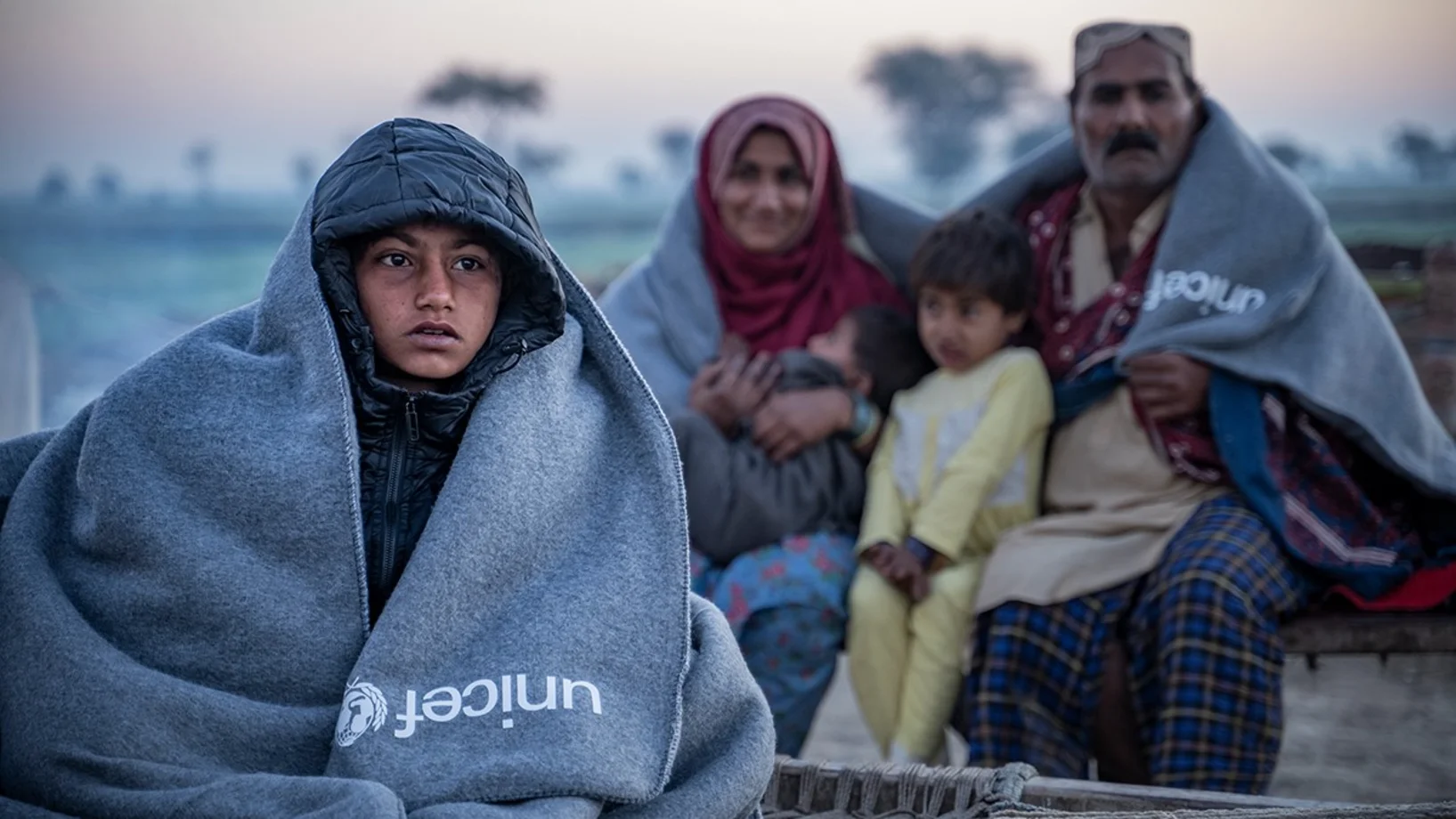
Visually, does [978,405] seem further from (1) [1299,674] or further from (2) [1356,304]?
(1) [1299,674]

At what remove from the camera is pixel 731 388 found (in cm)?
398

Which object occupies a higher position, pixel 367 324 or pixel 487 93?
pixel 487 93

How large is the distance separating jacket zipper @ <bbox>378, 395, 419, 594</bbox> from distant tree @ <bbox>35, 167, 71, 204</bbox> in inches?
268

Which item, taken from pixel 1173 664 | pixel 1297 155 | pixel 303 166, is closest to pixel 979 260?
pixel 1173 664

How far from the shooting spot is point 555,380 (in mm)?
2537

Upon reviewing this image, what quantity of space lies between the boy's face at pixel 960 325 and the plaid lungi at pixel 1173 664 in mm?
614

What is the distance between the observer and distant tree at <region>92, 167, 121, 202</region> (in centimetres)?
871

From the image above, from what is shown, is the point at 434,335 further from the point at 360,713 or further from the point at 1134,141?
the point at 1134,141

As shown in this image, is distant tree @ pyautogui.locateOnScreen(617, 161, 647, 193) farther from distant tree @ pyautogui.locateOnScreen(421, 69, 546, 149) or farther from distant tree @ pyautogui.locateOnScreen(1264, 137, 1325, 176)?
distant tree @ pyautogui.locateOnScreen(1264, 137, 1325, 176)

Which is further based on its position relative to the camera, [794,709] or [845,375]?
[845,375]

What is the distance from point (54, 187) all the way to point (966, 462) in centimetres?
634

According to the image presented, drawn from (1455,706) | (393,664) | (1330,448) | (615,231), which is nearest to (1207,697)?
(1330,448)

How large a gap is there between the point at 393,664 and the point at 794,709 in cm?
162

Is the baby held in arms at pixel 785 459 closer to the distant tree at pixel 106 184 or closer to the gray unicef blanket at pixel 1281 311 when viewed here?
the gray unicef blanket at pixel 1281 311
